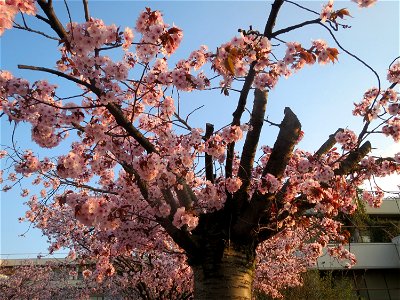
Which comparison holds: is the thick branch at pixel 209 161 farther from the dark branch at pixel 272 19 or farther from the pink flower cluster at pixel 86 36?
the pink flower cluster at pixel 86 36

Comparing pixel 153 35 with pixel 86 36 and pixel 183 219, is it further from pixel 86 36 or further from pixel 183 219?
pixel 183 219

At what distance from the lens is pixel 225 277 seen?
4684 mm

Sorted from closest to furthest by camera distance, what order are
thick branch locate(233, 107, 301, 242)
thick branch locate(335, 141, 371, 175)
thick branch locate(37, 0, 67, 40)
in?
thick branch locate(37, 0, 67, 40) < thick branch locate(233, 107, 301, 242) < thick branch locate(335, 141, 371, 175)

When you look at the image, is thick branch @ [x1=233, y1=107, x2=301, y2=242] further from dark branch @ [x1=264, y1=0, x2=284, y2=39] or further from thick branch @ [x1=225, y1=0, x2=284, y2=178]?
dark branch @ [x1=264, y1=0, x2=284, y2=39]

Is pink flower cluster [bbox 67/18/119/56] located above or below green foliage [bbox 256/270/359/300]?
above

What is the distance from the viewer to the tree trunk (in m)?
4.58

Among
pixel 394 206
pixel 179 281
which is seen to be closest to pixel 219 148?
pixel 179 281

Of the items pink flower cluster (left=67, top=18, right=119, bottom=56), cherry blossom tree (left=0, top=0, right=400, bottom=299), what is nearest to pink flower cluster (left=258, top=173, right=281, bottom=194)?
cherry blossom tree (left=0, top=0, right=400, bottom=299)

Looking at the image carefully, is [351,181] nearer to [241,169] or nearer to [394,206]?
[241,169]

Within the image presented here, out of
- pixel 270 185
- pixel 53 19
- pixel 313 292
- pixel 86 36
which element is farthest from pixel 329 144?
pixel 313 292

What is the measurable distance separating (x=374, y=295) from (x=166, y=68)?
2348 cm

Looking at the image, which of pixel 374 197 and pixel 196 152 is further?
pixel 374 197

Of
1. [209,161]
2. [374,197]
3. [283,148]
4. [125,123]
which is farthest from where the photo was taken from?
[374,197]

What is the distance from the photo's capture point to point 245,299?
15.2 ft
